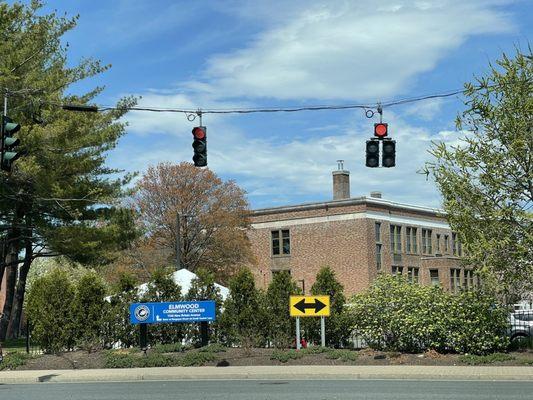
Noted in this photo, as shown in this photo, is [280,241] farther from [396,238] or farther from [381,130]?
[381,130]

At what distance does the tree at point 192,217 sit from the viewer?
5522 centimetres

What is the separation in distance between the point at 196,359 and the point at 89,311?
5178 millimetres

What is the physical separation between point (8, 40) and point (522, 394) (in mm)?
22438

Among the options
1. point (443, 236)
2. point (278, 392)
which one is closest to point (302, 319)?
point (278, 392)

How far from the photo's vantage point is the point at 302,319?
79.6 ft

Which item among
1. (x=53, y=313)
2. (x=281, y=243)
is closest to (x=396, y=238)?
(x=281, y=243)

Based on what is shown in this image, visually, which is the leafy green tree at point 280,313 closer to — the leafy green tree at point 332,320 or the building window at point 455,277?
the leafy green tree at point 332,320

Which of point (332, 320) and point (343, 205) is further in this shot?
point (343, 205)

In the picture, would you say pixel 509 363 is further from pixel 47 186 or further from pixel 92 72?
pixel 92 72

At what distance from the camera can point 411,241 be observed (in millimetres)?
64500

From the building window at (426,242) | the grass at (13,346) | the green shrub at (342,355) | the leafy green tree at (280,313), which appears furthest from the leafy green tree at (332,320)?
the building window at (426,242)

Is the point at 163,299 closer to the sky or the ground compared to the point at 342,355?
closer to the sky

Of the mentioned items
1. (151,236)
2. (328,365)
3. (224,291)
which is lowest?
(328,365)

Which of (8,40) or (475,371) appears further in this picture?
(8,40)
